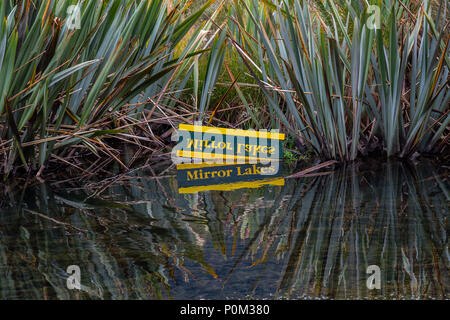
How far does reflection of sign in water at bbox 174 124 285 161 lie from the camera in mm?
3117

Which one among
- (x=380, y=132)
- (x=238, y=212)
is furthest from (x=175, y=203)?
(x=380, y=132)

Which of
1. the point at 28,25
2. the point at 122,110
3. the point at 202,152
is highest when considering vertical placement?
the point at 28,25

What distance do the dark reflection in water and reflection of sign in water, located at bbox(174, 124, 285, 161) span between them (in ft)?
1.93

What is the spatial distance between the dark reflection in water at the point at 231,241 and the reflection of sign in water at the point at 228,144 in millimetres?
587

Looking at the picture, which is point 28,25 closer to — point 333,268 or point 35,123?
point 35,123

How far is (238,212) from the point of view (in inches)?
82.9

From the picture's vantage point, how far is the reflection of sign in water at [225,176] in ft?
8.53

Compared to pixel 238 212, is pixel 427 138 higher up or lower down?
higher up

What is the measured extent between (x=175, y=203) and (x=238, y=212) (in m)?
0.29

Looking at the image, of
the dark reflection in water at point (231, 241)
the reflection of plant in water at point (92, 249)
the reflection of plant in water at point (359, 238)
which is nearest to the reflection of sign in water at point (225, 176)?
the dark reflection in water at point (231, 241)
